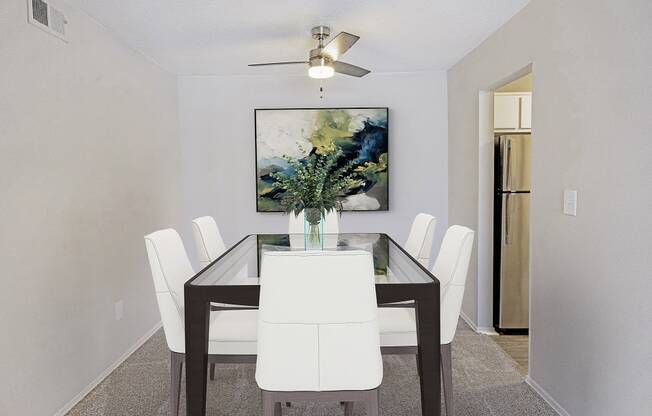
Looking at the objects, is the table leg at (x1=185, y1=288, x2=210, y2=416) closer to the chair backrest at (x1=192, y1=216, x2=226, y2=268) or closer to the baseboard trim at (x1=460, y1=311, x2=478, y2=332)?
the chair backrest at (x1=192, y1=216, x2=226, y2=268)

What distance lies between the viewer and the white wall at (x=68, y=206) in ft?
7.51

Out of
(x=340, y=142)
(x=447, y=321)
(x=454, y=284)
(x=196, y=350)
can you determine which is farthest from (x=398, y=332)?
(x=340, y=142)

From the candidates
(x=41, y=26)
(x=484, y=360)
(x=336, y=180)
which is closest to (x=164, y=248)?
(x=336, y=180)

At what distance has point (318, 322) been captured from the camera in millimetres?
1695

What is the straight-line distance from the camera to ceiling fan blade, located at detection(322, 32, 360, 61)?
2899 millimetres

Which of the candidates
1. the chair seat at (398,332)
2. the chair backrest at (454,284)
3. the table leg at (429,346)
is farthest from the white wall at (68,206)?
the chair backrest at (454,284)

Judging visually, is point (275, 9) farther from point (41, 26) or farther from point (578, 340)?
point (578, 340)

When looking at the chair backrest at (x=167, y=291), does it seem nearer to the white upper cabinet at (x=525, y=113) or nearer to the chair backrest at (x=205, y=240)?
the chair backrest at (x=205, y=240)

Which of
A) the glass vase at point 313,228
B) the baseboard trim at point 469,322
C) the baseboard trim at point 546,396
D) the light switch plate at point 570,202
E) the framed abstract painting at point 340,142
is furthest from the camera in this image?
the framed abstract painting at point 340,142

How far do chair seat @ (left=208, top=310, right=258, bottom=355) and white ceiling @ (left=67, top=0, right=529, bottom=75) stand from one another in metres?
1.85

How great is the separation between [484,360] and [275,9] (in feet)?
8.79

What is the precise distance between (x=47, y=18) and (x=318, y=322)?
220 cm

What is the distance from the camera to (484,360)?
11.0 feet

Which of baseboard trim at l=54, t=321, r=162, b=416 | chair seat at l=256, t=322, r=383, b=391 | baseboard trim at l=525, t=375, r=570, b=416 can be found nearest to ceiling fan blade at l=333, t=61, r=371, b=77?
chair seat at l=256, t=322, r=383, b=391
